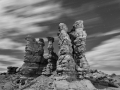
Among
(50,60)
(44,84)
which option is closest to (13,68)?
(50,60)

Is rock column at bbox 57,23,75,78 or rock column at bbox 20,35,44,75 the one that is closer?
rock column at bbox 57,23,75,78

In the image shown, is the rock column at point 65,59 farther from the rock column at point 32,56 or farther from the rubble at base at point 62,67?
the rock column at point 32,56

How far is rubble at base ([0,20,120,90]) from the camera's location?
48.1 meters

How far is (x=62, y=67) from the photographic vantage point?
4891cm

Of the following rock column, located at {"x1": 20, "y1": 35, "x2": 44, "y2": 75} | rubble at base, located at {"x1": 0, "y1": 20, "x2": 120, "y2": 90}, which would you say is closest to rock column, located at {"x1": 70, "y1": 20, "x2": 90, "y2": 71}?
rubble at base, located at {"x1": 0, "y1": 20, "x2": 120, "y2": 90}

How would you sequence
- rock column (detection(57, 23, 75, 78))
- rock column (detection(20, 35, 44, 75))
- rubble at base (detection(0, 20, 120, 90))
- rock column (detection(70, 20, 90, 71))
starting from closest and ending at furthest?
rubble at base (detection(0, 20, 120, 90)) → rock column (detection(57, 23, 75, 78)) → rock column (detection(70, 20, 90, 71)) → rock column (detection(20, 35, 44, 75))

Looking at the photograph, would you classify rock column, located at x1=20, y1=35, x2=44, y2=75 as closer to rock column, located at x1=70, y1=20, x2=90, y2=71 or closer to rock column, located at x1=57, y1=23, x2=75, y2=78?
rock column, located at x1=57, y1=23, x2=75, y2=78

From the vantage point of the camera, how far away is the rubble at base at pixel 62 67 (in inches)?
1892

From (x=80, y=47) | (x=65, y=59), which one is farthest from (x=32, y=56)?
(x=80, y=47)

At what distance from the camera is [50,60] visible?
61.4 metres

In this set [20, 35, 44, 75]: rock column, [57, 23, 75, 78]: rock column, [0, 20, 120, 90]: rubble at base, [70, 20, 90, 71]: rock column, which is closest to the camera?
[0, 20, 120, 90]: rubble at base

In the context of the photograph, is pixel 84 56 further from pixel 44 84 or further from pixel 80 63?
pixel 44 84

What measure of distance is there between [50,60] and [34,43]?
36.4 feet

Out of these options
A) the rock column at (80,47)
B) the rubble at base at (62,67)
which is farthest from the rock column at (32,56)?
the rock column at (80,47)
